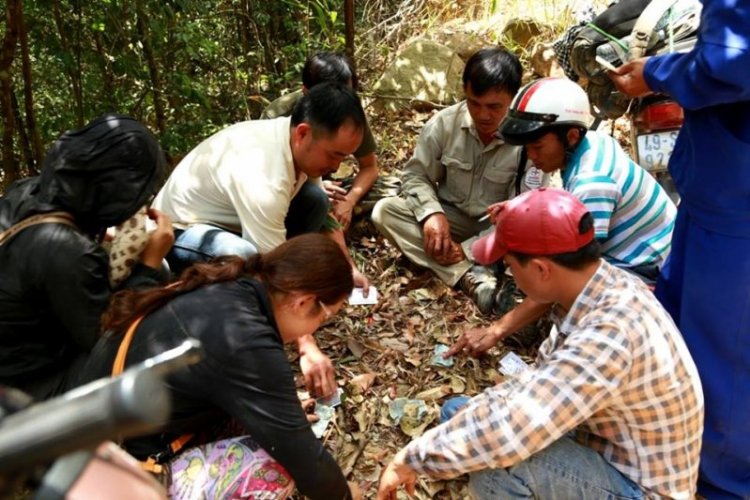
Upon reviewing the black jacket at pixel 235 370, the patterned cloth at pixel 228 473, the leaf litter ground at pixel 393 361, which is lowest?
the leaf litter ground at pixel 393 361

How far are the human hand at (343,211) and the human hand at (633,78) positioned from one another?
93.3 inches

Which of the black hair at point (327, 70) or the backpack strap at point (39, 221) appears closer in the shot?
the backpack strap at point (39, 221)

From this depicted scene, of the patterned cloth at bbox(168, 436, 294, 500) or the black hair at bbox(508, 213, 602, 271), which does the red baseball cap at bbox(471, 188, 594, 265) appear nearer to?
the black hair at bbox(508, 213, 602, 271)

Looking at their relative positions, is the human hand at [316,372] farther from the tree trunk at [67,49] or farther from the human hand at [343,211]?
the tree trunk at [67,49]

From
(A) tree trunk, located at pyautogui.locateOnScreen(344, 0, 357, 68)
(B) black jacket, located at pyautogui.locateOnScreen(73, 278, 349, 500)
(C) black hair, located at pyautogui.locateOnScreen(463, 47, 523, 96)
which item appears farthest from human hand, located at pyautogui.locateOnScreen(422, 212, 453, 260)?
(A) tree trunk, located at pyautogui.locateOnScreen(344, 0, 357, 68)

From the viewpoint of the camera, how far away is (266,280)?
2.42m

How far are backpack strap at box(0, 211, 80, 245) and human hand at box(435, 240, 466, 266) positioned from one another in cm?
262

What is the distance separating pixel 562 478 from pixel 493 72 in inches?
106

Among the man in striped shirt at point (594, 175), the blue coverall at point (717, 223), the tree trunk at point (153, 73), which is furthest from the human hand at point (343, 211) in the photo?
the blue coverall at point (717, 223)

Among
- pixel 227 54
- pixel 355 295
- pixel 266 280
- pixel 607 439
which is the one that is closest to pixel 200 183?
pixel 355 295

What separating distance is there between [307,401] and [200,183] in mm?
1462

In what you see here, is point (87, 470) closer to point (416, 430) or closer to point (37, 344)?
point (37, 344)

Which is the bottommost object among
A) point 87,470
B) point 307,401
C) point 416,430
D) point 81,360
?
point 416,430

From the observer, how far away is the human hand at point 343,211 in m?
4.85
